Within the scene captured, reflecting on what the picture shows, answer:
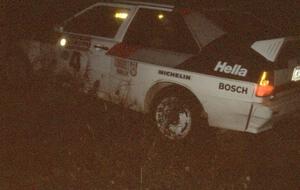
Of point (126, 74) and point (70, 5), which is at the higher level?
point (70, 5)

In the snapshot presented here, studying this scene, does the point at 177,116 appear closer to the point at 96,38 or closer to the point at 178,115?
the point at 178,115

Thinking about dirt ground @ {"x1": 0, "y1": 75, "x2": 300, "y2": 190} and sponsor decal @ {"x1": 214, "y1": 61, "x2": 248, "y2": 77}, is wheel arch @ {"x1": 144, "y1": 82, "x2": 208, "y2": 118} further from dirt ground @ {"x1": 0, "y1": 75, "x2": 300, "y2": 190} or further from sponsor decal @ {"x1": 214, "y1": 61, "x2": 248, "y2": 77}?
sponsor decal @ {"x1": 214, "y1": 61, "x2": 248, "y2": 77}

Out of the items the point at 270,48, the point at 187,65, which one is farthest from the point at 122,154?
the point at 270,48

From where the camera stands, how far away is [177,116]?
18.4 feet

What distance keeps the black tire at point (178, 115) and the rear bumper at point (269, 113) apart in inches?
25.9

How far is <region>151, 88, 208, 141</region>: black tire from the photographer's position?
544 cm

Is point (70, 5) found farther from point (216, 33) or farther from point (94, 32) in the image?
point (216, 33)

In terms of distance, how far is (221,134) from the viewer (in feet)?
19.0

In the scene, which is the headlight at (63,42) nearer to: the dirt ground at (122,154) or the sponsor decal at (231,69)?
the dirt ground at (122,154)

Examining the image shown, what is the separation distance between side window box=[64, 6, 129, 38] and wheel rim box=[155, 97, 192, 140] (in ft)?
4.20

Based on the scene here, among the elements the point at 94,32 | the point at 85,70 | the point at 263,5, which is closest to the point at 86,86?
the point at 85,70

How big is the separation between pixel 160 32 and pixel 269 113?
1695 mm

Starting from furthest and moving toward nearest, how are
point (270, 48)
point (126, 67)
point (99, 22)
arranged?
point (99, 22)
point (126, 67)
point (270, 48)

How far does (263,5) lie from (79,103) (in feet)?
27.2
